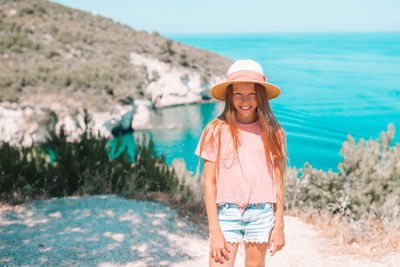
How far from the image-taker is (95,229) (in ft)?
12.9

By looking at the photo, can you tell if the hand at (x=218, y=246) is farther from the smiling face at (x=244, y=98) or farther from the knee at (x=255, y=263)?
the smiling face at (x=244, y=98)

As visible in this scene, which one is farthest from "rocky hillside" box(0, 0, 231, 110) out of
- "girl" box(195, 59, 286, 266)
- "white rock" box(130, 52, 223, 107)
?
"girl" box(195, 59, 286, 266)

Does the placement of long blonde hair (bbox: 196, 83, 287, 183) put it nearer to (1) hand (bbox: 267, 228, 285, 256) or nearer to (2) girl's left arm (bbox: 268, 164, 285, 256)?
(2) girl's left arm (bbox: 268, 164, 285, 256)

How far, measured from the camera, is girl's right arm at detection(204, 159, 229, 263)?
1.83 meters

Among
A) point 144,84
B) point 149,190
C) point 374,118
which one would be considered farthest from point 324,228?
point 144,84

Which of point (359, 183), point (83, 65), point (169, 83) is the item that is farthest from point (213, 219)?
point (169, 83)

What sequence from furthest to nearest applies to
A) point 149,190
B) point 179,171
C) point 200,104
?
point 200,104
point 179,171
point 149,190

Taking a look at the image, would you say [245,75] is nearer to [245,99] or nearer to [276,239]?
[245,99]

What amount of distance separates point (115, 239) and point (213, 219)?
7.49 ft

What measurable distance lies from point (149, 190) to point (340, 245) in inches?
123

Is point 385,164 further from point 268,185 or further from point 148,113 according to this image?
point 148,113

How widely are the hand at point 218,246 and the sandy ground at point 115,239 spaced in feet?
5.50

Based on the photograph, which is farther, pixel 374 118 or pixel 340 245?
pixel 374 118

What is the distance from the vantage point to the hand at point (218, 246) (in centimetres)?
183
